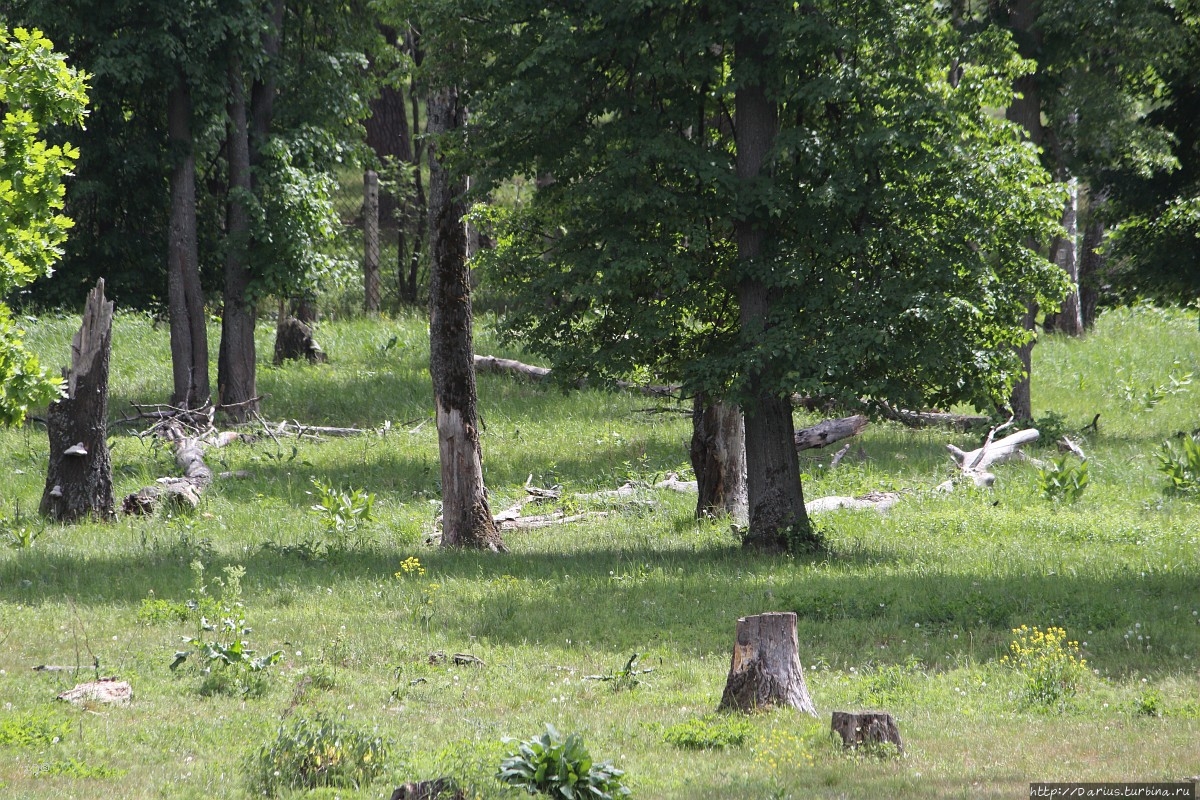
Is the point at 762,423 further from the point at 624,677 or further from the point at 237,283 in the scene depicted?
the point at 237,283

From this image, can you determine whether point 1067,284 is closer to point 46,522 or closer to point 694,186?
point 694,186

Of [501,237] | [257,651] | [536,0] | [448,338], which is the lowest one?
[257,651]

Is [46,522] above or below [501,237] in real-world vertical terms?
below

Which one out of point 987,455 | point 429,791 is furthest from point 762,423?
point 429,791

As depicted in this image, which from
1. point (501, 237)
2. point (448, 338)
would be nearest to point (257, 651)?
point (448, 338)

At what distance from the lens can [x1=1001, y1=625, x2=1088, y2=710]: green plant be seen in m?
8.33

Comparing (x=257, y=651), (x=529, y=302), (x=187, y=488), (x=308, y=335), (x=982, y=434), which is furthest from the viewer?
(x=308, y=335)

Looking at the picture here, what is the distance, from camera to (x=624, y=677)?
8.91 metres

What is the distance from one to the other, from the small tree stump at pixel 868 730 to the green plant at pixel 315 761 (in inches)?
109

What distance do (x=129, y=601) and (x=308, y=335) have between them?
17008mm

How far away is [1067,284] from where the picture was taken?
516 inches

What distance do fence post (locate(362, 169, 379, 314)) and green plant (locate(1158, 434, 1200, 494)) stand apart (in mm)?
21145

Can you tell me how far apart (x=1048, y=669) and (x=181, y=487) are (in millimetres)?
→ 12503

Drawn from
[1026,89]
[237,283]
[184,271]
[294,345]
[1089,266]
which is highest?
[1026,89]
